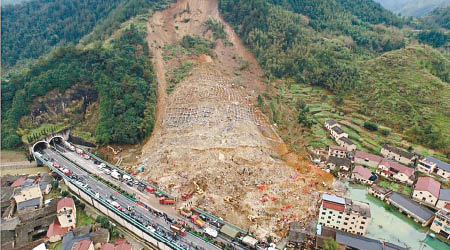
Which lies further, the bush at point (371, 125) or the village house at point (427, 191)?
the bush at point (371, 125)

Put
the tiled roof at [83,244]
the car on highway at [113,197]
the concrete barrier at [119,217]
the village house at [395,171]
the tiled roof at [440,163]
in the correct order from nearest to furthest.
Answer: the tiled roof at [83,244]
the concrete barrier at [119,217]
the car on highway at [113,197]
the village house at [395,171]
the tiled roof at [440,163]

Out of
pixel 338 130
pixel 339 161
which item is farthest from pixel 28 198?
pixel 338 130

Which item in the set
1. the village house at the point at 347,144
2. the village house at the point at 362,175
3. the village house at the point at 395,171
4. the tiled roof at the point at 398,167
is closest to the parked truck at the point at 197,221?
the village house at the point at 362,175

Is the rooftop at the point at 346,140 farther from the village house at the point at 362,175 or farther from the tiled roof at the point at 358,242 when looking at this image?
the tiled roof at the point at 358,242

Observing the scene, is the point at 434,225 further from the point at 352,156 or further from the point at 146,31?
the point at 146,31

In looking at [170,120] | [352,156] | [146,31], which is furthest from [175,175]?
[146,31]

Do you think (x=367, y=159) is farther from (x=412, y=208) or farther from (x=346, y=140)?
(x=412, y=208)

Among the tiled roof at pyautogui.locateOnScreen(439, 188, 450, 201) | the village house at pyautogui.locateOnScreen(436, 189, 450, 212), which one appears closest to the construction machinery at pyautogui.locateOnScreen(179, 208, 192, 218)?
the village house at pyautogui.locateOnScreen(436, 189, 450, 212)
